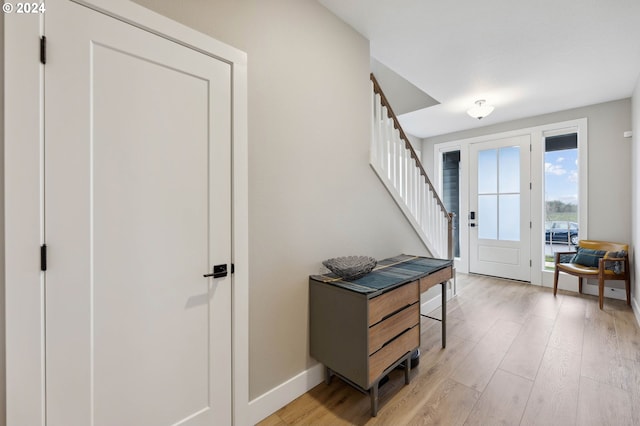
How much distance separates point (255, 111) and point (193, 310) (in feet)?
3.70

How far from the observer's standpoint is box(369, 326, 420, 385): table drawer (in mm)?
1578

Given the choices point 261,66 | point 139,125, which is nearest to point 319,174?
point 261,66

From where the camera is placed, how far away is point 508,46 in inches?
96.4

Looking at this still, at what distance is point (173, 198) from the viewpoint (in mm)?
1278

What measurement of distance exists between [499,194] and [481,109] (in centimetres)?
179

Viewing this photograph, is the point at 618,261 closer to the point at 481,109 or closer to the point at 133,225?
the point at 481,109

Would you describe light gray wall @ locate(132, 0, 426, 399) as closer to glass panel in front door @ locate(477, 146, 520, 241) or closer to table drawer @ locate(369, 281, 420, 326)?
table drawer @ locate(369, 281, 420, 326)

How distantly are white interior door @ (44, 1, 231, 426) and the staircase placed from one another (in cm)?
151

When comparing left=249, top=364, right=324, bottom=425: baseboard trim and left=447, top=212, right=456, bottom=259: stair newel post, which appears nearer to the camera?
left=249, top=364, right=324, bottom=425: baseboard trim

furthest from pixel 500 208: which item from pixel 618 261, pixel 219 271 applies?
pixel 219 271

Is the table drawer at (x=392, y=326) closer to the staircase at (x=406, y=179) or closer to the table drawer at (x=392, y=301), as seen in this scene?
the table drawer at (x=392, y=301)

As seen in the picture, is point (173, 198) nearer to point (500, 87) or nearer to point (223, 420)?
point (223, 420)

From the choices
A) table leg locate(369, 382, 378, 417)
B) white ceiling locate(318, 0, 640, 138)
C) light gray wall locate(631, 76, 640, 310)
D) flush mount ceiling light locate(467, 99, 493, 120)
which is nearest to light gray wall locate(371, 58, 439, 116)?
white ceiling locate(318, 0, 640, 138)

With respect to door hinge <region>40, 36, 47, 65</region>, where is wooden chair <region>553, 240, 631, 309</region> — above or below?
below
